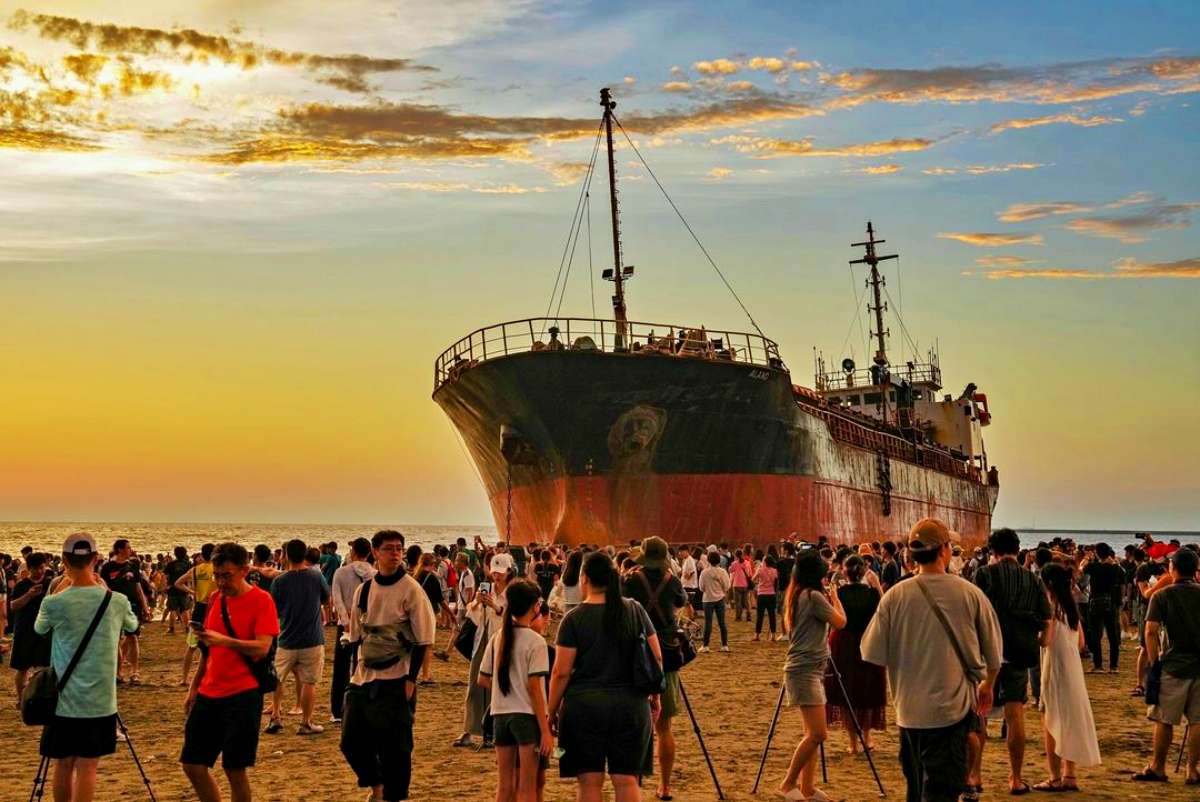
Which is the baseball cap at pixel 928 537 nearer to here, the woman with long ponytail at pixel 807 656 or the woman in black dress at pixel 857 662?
the woman with long ponytail at pixel 807 656

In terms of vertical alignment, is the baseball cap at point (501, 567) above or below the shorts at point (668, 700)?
above

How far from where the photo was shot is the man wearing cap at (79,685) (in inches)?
269

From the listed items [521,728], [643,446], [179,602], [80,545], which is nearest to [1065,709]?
[521,728]

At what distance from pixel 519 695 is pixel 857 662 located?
393cm

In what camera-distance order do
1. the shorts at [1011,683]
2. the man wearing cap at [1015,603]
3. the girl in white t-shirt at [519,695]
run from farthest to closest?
the shorts at [1011,683] → the man wearing cap at [1015,603] → the girl in white t-shirt at [519,695]

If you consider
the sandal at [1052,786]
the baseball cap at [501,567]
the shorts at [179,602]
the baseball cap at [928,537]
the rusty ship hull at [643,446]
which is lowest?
the sandal at [1052,786]

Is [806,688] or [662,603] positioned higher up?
[662,603]

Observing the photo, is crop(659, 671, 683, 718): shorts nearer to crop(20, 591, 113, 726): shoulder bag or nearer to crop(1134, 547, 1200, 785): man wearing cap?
crop(1134, 547, 1200, 785): man wearing cap

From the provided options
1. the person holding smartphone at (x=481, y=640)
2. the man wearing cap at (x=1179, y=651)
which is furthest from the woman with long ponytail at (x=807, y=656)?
the person holding smartphone at (x=481, y=640)

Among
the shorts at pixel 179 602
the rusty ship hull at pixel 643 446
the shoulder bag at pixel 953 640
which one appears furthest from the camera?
the rusty ship hull at pixel 643 446

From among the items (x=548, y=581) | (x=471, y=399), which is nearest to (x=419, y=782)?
(x=548, y=581)

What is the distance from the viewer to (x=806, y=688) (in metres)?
8.11

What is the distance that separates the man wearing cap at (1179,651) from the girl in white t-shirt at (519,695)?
489 centimetres

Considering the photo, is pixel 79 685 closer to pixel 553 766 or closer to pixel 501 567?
pixel 501 567
